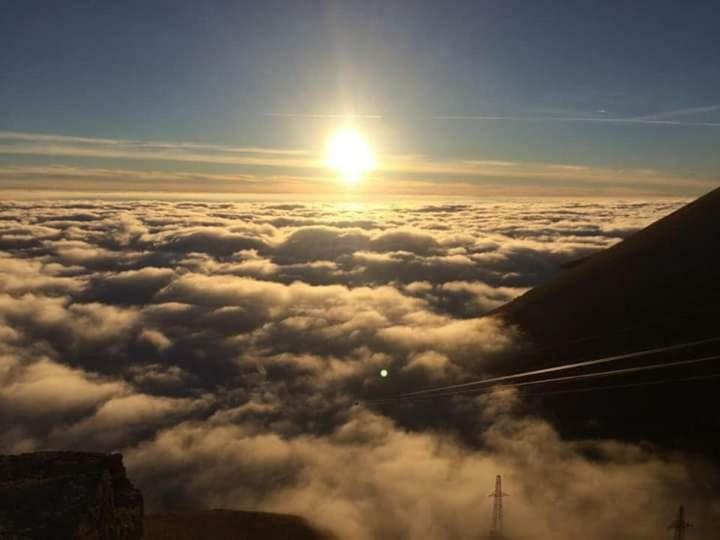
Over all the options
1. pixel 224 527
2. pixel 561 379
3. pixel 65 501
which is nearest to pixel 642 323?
pixel 561 379

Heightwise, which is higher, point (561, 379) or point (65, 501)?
point (561, 379)

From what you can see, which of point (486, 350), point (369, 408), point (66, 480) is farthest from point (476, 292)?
point (66, 480)

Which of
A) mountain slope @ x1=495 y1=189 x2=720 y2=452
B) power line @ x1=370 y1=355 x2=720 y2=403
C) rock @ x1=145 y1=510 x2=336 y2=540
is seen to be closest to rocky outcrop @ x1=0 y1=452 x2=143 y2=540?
power line @ x1=370 y1=355 x2=720 y2=403

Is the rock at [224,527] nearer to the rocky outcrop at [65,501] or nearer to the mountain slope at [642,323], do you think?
the rocky outcrop at [65,501]

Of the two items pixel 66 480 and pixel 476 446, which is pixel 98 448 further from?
pixel 66 480

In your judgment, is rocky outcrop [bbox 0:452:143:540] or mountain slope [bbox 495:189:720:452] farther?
mountain slope [bbox 495:189:720:452]

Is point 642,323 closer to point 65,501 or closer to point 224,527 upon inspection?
point 224,527

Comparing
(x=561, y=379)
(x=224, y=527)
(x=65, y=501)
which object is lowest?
(x=224, y=527)

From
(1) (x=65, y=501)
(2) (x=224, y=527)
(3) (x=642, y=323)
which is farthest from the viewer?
(3) (x=642, y=323)

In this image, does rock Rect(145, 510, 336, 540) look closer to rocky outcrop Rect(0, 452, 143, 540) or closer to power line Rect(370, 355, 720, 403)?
rocky outcrop Rect(0, 452, 143, 540)
